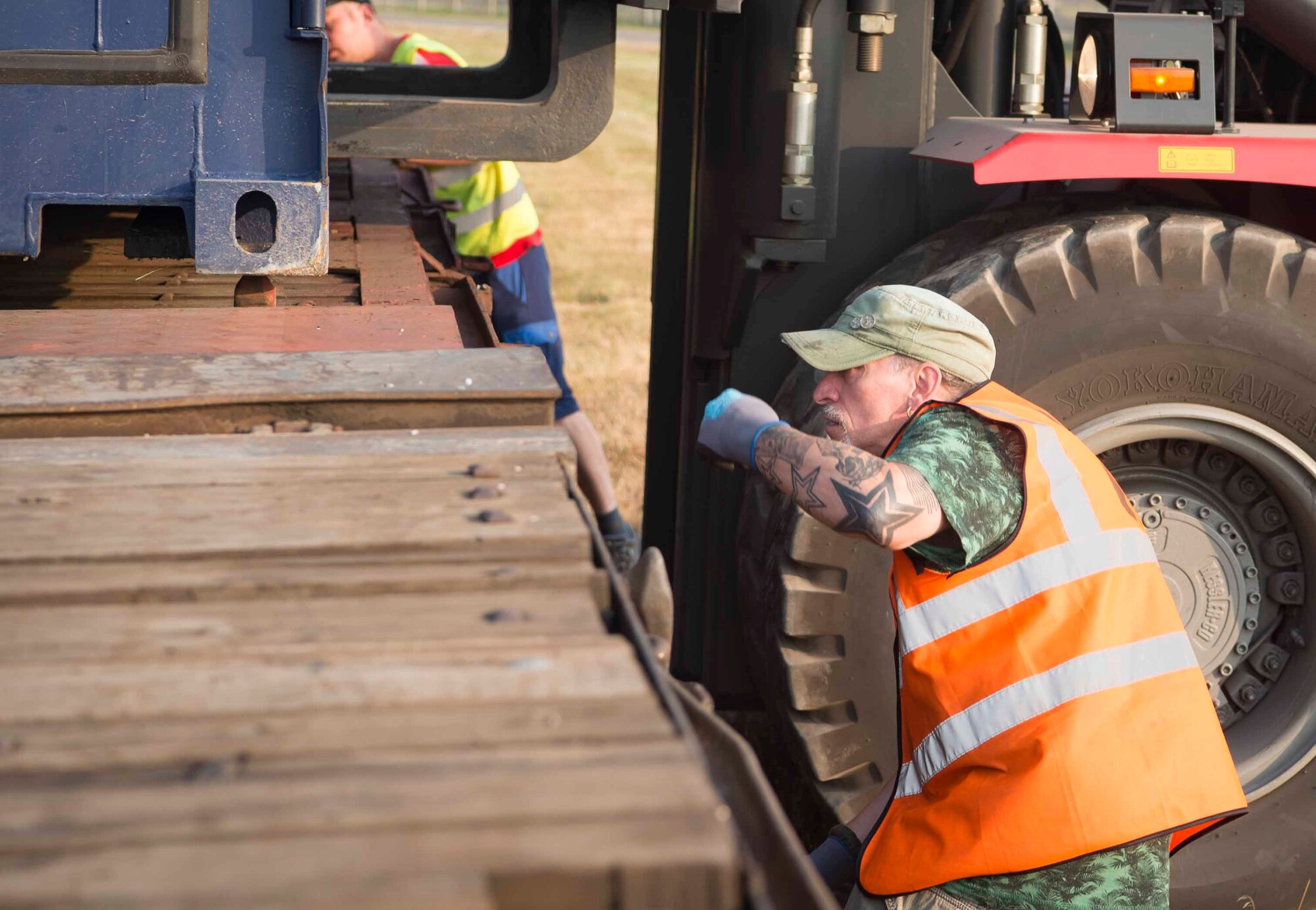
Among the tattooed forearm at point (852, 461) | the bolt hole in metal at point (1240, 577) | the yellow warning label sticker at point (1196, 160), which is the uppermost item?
the yellow warning label sticker at point (1196, 160)

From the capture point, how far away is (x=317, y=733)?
47.5 inches

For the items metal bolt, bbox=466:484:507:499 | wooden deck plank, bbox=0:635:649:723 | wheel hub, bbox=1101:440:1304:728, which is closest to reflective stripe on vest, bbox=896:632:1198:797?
wheel hub, bbox=1101:440:1304:728

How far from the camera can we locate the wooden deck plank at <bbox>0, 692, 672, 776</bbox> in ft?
3.83

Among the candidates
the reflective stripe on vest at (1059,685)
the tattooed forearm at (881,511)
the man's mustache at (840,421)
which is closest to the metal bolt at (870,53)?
the man's mustache at (840,421)

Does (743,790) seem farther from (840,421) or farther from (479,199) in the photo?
(479,199)

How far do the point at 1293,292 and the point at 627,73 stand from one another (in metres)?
26.5

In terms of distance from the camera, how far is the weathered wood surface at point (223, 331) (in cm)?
251

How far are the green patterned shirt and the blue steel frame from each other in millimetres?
1249

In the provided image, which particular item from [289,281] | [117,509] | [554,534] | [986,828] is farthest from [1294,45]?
[117,509]

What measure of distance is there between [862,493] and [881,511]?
1.7 inches

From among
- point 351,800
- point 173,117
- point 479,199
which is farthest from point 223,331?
point 479,199

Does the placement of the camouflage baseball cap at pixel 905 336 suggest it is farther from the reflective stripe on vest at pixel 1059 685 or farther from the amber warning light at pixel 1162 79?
the amber warning light at pixel 1162 79

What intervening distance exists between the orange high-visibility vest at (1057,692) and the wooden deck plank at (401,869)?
57.6 inches

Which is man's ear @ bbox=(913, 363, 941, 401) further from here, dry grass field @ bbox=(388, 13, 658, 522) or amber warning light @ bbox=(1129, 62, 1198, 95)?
dry grass field @ bbox=(388, 13, 658, 522)
